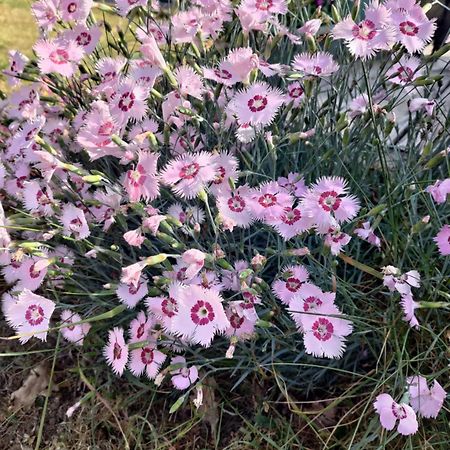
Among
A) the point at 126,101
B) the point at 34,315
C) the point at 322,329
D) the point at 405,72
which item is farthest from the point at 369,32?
the point at 34,315

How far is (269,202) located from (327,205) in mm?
160

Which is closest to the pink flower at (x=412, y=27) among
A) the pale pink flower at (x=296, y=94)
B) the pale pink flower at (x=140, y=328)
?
the pale pink flower at (x=296, y=94)

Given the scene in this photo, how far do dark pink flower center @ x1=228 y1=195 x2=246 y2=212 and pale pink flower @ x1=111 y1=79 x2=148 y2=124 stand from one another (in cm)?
32

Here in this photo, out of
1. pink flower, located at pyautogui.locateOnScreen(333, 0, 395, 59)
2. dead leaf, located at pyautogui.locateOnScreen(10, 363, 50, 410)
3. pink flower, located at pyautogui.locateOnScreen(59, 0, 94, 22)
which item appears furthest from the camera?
dead leaf, located at pyautogui.locateOnScreen(10, 363, 50, 410)

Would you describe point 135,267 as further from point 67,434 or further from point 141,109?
point 67,434

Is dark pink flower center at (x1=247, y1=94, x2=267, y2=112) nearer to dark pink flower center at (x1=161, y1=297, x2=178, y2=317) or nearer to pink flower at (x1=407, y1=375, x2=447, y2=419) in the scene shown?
dark pink flower center at (x1=161, y1=297, x2=178, y2=317)

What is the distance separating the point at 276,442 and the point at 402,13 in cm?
124

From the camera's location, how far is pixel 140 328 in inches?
70.5

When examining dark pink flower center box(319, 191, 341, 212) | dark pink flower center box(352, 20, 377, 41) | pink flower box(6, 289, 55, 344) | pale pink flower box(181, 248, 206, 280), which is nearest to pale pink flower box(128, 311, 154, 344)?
pink flower box(6, 289, 55, 344)

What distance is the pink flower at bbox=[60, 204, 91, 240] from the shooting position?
1700mm

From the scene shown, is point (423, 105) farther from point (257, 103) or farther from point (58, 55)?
point (58, 55)

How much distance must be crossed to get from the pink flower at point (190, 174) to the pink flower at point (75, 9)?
52cm

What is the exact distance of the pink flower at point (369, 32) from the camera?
156 centimetres

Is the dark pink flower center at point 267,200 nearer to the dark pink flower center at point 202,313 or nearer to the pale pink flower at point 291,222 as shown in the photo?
the pale pink flower at point 291,222
